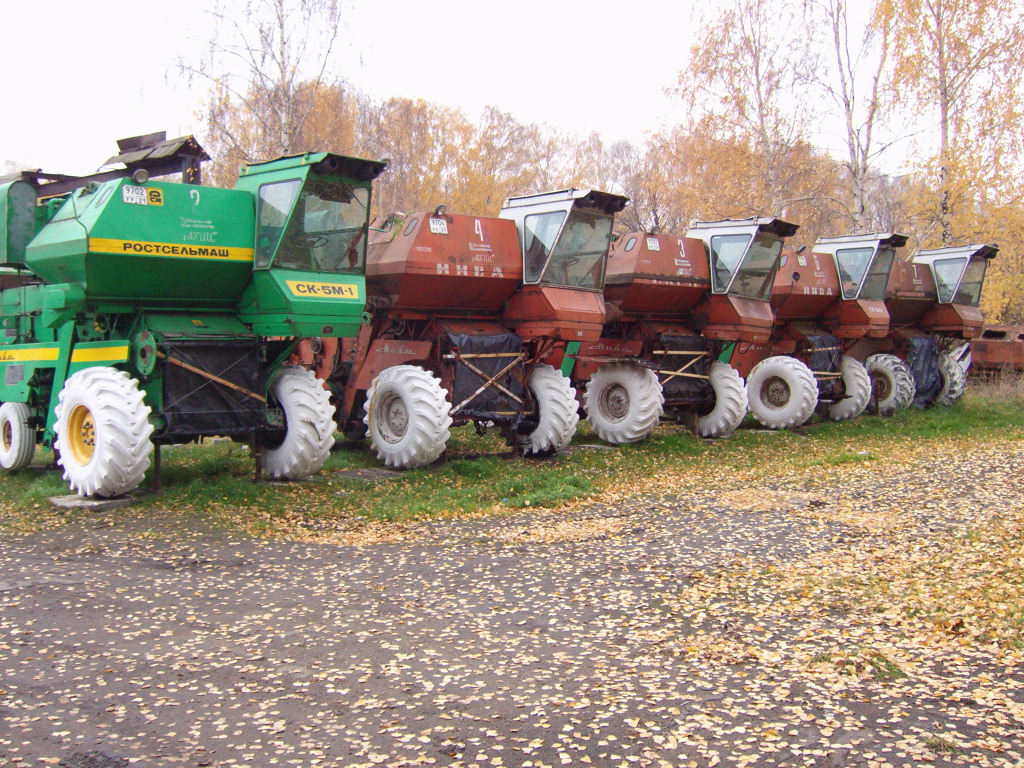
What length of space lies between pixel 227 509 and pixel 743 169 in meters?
21.3

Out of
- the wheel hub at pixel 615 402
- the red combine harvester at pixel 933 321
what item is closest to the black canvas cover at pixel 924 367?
the red combine harvester at pixel 933 321

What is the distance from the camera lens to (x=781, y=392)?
15.9m

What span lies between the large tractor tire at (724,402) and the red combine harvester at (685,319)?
15 mm

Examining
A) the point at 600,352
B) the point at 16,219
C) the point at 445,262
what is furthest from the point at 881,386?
the point at 16,219

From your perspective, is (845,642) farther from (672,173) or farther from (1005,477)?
(672,173)

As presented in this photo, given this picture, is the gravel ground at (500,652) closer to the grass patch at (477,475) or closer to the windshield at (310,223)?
the grass patch at (477,475)

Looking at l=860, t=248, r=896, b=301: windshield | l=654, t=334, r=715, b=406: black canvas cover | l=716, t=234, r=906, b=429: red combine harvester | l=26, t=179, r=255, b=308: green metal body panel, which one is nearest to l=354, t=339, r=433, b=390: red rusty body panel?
l=26, t=179, r=255, b=308: green metal body panel

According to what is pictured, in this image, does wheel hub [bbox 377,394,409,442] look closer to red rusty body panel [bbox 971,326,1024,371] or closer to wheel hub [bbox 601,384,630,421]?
wheel hub [bbox 601,384,630,421]

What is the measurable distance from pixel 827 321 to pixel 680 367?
4.64 m

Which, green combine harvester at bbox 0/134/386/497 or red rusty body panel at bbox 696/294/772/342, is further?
red rusty body panel at bbox 696/294/772/342

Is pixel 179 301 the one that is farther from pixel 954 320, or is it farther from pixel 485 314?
pixel 954 320

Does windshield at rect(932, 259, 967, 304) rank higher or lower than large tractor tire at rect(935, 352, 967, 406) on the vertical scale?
higher

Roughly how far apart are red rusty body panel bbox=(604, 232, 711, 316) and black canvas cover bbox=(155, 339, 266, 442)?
245 inches

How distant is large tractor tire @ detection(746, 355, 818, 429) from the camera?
607 inches
